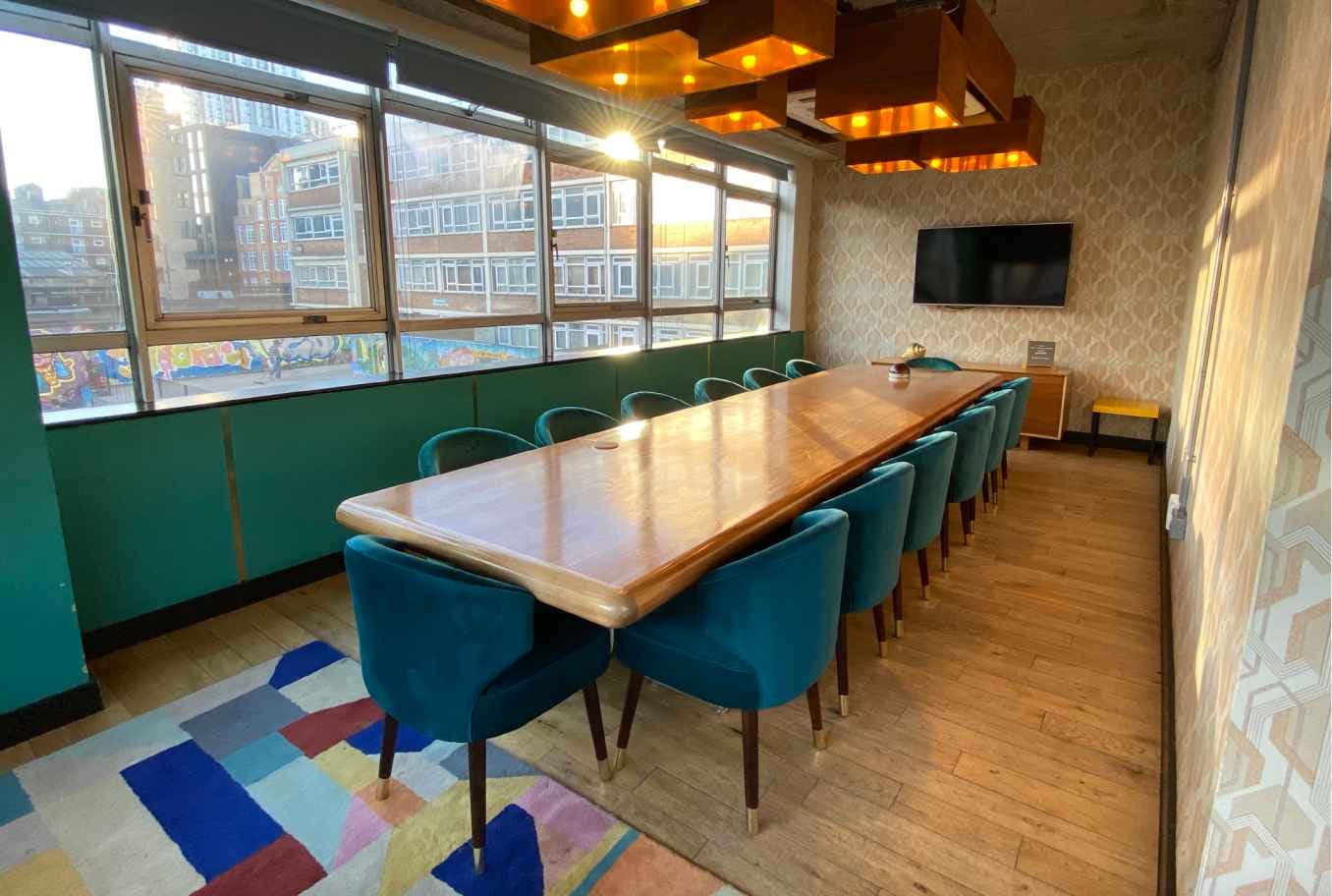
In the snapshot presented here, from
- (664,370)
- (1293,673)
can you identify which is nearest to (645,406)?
(664,370)

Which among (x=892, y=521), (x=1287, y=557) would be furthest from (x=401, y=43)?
(x=1287, y=557)

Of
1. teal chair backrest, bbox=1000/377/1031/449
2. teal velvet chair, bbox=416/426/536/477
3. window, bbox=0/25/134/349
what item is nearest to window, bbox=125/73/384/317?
window, bbox=0/25/134/349

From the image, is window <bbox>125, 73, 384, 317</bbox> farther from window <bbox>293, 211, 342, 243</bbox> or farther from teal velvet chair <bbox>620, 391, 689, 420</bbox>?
teal velvet chair <bbox>620, 391, 689, 420</bbox>

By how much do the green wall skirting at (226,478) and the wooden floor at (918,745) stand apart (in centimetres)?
24

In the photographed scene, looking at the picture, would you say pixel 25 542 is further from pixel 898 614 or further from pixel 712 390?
pixel 712 390

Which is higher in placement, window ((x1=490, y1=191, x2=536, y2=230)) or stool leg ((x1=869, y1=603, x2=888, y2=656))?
window ((x1=490, y1=191, x2=536, y2=230))

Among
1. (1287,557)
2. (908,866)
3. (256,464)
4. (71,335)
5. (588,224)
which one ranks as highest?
(588,224)

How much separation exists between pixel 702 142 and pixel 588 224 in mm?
1349

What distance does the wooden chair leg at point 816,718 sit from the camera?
2119 millimetres

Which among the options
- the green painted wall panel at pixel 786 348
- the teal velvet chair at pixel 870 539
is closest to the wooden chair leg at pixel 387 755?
the teal velvet chair at pixel 870 539

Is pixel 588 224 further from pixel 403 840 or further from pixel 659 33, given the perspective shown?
pixel 403 840

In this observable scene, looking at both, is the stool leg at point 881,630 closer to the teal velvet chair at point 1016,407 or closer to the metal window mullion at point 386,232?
the teal velvet chair at point 1016,407

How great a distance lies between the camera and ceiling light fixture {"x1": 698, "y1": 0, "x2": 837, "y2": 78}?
6.68 feet

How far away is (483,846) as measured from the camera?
5.74ft
